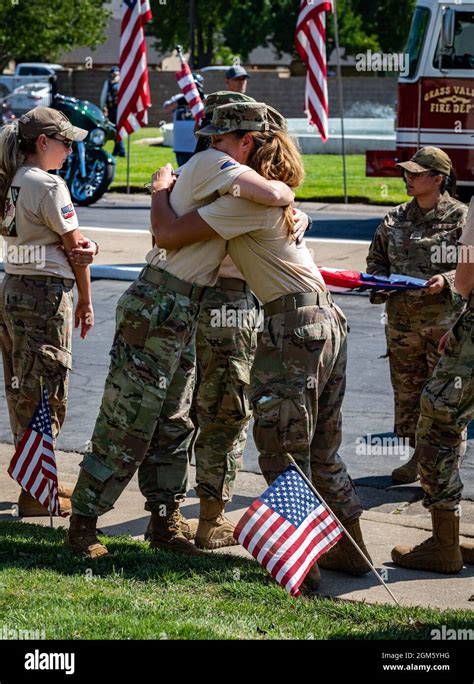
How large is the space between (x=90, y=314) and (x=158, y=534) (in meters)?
1.33

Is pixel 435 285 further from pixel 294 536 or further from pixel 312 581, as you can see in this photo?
pixel 294 536

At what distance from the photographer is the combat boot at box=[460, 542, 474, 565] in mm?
5680

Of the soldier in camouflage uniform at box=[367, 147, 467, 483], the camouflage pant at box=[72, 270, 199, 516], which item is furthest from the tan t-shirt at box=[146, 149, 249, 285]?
the soldier in camouflage uniform at box=[367, 147, 467, 483]

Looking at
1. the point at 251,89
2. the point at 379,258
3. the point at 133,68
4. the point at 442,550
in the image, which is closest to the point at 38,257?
the point at 379,258

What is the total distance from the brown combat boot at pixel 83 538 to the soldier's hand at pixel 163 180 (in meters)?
1.54

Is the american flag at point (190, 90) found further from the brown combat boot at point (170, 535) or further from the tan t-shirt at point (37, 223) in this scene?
the brown combat boot at point (170, 535)

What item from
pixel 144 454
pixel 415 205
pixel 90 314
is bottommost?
pixel 144 454

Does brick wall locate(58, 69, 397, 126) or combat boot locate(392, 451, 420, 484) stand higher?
brick wall locate(58, 69, 397, 126)

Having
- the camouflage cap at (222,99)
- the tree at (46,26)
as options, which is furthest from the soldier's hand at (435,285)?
the tree at (46,26)

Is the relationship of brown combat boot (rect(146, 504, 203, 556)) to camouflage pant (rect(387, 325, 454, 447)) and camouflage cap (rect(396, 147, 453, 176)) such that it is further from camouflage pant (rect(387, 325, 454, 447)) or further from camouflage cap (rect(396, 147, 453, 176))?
camouflage cap (rect(396, 147, 453, 176))

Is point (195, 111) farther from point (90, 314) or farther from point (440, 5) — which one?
point (90, 314)
